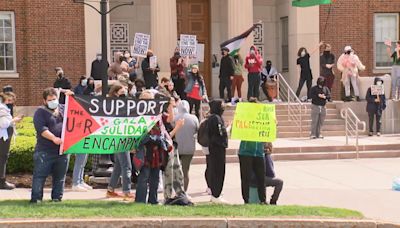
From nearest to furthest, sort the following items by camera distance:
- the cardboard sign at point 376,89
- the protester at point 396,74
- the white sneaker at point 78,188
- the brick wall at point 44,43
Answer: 1. the white sneaker at point 78,188
2. the cardboard sign at point 376,89
3. the protester at point 396,74
4. the brick wall at point 44,43

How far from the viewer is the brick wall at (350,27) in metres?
27.2

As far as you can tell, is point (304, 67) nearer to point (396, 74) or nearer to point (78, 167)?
point (396, 74)

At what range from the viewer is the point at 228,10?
25.8m

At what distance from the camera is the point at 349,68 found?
24.7m

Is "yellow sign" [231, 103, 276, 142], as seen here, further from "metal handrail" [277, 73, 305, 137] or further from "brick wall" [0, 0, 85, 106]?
"brick wall" [0, 0, 85, 106]

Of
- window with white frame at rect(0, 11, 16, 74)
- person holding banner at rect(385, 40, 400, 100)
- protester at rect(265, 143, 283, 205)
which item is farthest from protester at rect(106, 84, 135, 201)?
person holding banner at rect(385, 40, 400, 100)

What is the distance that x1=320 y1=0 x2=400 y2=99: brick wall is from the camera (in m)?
27.2

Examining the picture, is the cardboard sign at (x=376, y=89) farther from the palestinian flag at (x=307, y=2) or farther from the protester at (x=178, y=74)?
the protester at (x=178, y=74)

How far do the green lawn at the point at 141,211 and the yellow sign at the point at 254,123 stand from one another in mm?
1161

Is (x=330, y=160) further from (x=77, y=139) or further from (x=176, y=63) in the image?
(x=77, y=139)

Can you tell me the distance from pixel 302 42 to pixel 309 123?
181 inches

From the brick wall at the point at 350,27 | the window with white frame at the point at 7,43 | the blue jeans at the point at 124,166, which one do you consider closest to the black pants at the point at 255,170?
the blue jeans at the point at 124,166

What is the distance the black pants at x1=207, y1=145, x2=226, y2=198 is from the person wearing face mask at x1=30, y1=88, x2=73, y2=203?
247 cm

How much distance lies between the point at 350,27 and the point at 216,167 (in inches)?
665
